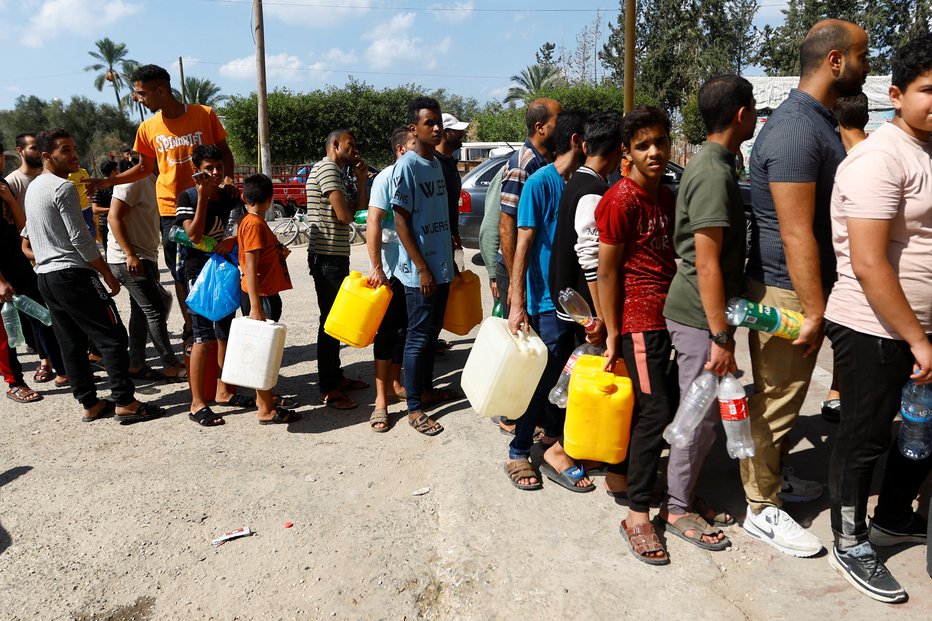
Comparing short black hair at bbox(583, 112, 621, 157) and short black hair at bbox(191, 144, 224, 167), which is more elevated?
short black hair at bbox(191, 144, 224, 167)

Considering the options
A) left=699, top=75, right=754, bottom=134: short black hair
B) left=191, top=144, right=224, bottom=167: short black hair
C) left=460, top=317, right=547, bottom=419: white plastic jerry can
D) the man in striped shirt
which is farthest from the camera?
the man in striped shirt

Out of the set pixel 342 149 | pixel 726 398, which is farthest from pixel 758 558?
pixel 342 149

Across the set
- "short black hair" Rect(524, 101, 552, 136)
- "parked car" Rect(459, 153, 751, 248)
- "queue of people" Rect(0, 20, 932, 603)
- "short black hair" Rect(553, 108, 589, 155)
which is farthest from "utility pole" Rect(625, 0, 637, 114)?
"short black hair" Rect(553, 108, 589, 155)

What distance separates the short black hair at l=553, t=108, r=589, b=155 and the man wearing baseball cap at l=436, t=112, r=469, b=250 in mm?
1811

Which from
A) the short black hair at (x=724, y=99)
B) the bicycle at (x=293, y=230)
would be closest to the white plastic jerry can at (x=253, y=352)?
the short black hair at (x=724, y=99)

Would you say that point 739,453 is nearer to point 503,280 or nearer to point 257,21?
point 503,280

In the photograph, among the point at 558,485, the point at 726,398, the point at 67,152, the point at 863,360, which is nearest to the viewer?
the point at 863,360

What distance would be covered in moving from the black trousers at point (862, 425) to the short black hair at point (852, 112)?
81.1 inches

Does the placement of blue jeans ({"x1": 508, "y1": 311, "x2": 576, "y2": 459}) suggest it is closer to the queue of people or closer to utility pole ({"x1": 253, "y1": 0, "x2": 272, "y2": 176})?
the queue of people

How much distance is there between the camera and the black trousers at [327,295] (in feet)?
15.6

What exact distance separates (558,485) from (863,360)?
1.64 metres

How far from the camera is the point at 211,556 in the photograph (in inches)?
121

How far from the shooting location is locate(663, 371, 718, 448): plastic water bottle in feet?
9.04

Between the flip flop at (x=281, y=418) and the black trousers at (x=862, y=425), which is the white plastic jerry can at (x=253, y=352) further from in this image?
the black trousers at (x=862, y=425)
